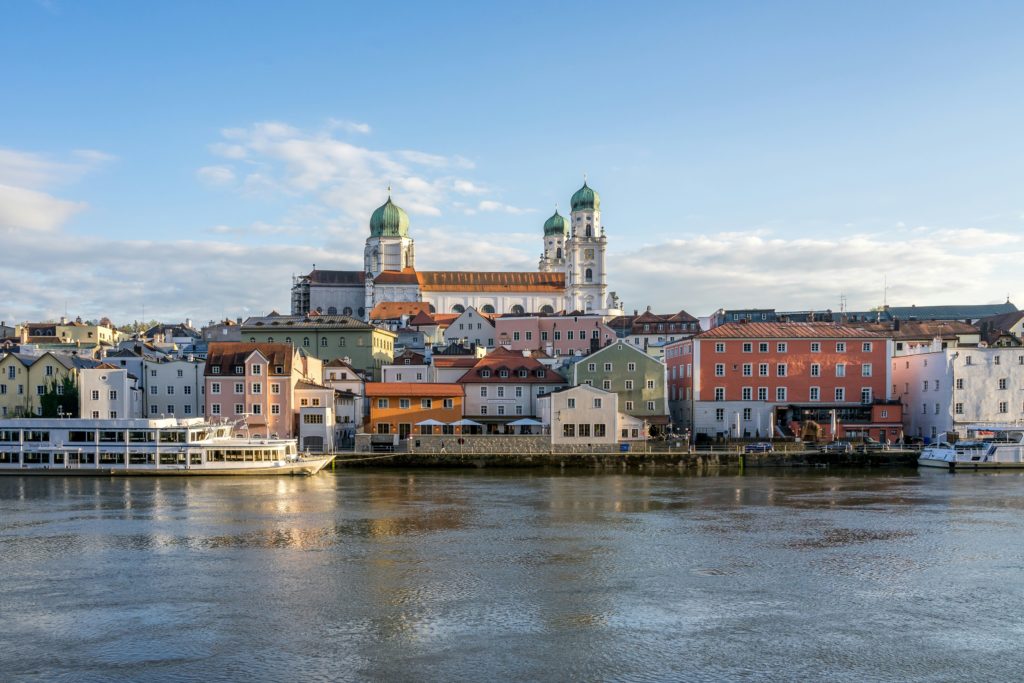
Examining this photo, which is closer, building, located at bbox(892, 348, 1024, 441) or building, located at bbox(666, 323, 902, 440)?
building, located at bbox(892, 348, 1024, 441)

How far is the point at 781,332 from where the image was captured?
67375mm

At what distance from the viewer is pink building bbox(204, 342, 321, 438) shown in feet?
207

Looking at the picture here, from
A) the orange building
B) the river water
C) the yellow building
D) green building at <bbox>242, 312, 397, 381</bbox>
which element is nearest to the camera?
the river water

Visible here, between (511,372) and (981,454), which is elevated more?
(511,372)

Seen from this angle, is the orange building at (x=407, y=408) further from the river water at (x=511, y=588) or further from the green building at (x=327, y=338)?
the river water at (x=511, y=588)

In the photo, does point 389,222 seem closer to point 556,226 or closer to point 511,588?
point 556,226

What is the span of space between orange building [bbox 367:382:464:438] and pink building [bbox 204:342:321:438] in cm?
405

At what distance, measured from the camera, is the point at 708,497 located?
43906 millimetres

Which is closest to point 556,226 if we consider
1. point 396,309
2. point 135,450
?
point 396,309

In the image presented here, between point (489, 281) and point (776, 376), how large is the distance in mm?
82364

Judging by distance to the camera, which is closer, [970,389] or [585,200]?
[970,389]

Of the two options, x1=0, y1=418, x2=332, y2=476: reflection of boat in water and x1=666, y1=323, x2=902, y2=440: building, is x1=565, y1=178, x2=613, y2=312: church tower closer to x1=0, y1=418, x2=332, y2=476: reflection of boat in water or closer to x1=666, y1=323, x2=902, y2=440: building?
x1=666, y1=323, x2=902, y2=440: building

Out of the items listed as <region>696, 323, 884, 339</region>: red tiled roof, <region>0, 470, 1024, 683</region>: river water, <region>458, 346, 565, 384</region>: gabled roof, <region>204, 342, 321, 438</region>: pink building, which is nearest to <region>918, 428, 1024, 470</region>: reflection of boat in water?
<region>696, 323, 884, 339</region>: red tiled roof

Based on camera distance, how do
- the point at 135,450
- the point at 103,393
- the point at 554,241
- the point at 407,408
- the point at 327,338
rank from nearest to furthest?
the point at 135,450 < the point at 103,393 < the point at 407,408 < the point at 327,338 < the point at 554,241
